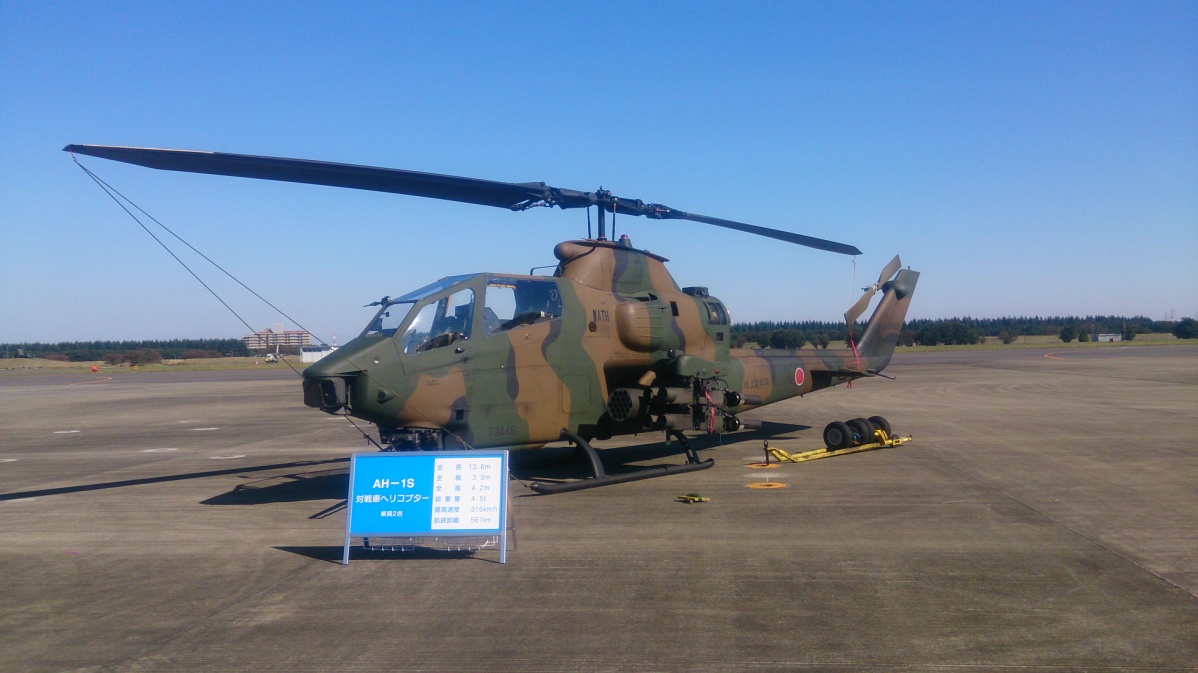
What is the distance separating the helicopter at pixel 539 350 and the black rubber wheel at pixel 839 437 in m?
0.02

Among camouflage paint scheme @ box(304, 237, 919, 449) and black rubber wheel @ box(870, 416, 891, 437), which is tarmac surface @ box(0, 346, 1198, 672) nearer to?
black rubber wheel @ box(870, 416, 891, 437)

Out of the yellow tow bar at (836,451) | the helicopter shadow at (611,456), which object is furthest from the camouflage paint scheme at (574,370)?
the helicopter shadow at (611,456)

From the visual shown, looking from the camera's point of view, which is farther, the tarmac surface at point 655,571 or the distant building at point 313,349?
the distant building at point 313,349

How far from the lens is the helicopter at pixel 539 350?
907 centimetres

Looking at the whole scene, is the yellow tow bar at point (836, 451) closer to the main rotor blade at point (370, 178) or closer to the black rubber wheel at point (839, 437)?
the black rubber wheel at point (839, 437)

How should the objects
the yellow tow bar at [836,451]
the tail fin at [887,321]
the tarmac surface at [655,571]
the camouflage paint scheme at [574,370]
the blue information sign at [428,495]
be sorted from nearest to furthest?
the tarmac surface at [655,571] < the blue information sign at [428,495] < the camouflage paint scheme at [574,370] < the yellow tow bar at [836,451] < the tail fin at [887,321]

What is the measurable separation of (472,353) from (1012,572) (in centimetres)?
651

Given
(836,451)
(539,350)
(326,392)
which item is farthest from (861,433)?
(326,392)

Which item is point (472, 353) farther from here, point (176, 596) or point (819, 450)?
point (819, 450)

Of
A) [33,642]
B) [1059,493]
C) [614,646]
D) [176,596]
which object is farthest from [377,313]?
[1059,493]

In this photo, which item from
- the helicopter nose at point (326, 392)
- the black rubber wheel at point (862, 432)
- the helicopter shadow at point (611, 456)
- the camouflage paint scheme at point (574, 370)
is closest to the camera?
the helicopter nose at point (326, 392)

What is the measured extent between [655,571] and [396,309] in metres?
5.08

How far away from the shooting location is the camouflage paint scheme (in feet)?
31.0

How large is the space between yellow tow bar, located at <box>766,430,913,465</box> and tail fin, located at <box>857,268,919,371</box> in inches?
94.7
